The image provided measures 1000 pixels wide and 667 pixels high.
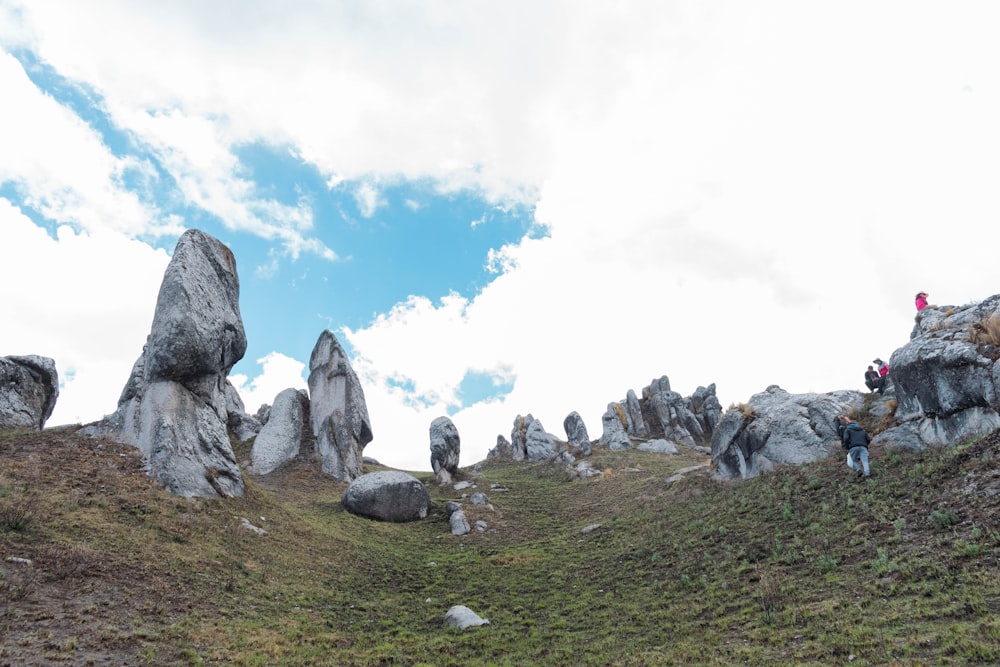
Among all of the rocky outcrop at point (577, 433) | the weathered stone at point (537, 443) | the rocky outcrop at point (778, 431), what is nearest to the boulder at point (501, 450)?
the weathered stone at point (537, 443)

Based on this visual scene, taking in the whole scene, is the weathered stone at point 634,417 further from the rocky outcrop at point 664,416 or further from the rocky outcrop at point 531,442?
the rocky outcrop at point 531,442

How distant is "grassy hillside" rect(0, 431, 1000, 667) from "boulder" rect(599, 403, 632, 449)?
40501mm

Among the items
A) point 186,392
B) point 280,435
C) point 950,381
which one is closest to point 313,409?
point 280,435

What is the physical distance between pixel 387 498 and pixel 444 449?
50.7 ft

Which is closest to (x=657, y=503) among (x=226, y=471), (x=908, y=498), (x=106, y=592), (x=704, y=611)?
(x=908, y=498)

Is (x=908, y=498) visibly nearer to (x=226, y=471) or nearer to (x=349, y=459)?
(x=226, y=471)

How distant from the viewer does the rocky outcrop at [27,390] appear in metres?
30.5

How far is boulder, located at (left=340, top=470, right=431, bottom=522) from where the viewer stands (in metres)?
32.4

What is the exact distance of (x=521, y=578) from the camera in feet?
70.5

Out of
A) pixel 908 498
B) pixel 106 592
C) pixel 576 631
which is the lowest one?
pixel 576 631

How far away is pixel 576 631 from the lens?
1468cm

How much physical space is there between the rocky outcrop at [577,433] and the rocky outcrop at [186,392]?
41.0 metres

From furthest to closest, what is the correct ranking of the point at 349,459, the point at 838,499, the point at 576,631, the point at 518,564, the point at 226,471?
1. the point at 349,459
2. the point at 226,471
3. the point at 518,564
4. the point at 838,499
5. the point at 576,631

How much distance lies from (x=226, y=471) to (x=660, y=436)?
216 feet
